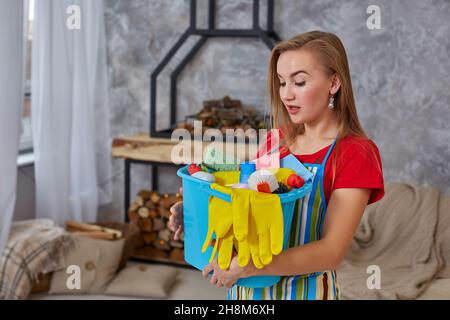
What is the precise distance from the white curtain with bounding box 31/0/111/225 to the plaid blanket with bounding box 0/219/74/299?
407 millimetres

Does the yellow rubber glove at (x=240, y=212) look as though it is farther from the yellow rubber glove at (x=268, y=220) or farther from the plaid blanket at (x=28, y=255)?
the plaid blanket at (x=28, y=255)

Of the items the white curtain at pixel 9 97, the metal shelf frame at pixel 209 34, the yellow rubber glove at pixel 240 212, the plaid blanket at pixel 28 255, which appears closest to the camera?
the yellow rubber glove at pixel 240 212

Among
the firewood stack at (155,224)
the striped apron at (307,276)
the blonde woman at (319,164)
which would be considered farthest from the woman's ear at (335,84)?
the firewood stack at (155,224)

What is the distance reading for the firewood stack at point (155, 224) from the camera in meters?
3.36

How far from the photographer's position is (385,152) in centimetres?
328

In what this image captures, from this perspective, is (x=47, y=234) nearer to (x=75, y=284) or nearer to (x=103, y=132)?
(x=75, y=284)

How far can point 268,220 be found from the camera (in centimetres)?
105

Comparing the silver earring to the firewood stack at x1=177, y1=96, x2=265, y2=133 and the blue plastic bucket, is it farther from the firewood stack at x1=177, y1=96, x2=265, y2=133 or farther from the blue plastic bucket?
the firewood stack at x1=177, y1=96, x2=265, y2=133

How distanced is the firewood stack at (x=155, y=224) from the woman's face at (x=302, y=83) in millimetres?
2191

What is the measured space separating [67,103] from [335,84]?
2.37 meters

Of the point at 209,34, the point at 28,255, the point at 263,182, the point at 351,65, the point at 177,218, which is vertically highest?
the point at 209,34

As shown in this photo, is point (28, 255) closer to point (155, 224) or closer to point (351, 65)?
point (155, 224)

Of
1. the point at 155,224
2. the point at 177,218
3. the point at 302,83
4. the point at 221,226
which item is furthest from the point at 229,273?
the point at 155,224

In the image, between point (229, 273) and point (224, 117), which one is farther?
point (224, 117)
